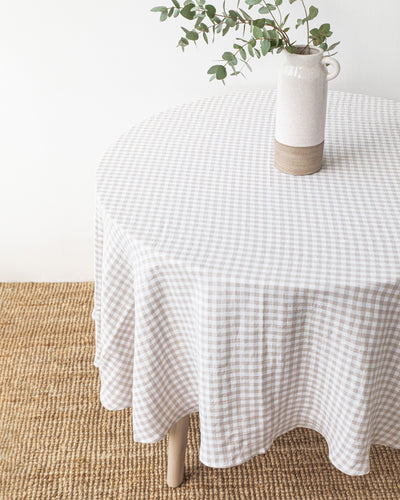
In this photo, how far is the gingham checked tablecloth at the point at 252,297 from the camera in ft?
3.36

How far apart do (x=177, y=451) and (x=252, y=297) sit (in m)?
0.63

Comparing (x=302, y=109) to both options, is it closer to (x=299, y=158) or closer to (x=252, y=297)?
(x=299, y=158)

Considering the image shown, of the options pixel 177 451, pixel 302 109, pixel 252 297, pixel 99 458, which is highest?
pixel 302 109

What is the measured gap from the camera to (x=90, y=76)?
72.3 inches

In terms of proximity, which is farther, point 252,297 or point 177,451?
point 177,451

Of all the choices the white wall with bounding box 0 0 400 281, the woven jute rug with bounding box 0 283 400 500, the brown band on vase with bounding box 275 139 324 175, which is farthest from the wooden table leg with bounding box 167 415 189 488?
the white wall with bounding box 0 0 400 281

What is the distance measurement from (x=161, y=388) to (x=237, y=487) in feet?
1.62

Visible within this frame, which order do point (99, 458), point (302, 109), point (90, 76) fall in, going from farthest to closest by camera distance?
point (90, 76) < point (99, 458) < point (302, 109)

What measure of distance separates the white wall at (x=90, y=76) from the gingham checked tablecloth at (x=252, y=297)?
54cm

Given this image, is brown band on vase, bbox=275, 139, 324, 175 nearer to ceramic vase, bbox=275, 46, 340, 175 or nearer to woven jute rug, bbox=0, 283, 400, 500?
ceramic vase, bbox=275, 46, 340, 175

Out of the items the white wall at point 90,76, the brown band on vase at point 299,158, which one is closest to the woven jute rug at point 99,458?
the white wall at point 90,76

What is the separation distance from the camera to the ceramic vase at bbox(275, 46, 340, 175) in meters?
1.17

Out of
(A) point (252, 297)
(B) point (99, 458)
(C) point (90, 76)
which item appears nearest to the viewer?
(A) point (252, 297)

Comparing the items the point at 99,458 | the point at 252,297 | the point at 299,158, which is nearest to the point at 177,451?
the point at 99,458
